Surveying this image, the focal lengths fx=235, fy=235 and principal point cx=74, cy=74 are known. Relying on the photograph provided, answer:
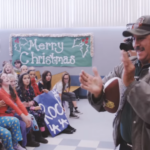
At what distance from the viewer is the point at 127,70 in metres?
0.95

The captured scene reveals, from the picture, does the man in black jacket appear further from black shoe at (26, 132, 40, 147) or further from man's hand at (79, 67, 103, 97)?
black shoe at (26, 132, 40, 147)

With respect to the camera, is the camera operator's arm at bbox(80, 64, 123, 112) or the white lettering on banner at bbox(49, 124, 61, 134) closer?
the camera operator's arm at bbox(80, 64, 123, 112)

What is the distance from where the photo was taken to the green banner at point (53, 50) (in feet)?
21.1

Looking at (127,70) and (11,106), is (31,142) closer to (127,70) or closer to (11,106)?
(11,106)

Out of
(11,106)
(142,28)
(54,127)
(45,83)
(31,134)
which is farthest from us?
(45,83)

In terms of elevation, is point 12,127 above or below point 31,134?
above

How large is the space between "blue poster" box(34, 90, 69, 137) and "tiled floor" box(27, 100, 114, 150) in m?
0.14

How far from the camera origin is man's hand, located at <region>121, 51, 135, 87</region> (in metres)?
0.94

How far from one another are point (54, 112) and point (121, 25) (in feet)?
11.4

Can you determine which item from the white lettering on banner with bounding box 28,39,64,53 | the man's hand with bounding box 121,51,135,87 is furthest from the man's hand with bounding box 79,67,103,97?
the white lettering on banner with bounding box 28,39,64,53

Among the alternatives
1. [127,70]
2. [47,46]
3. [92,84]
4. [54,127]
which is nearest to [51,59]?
[47,46]

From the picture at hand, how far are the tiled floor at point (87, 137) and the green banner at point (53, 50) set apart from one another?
2319 millimetres

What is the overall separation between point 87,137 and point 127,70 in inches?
104

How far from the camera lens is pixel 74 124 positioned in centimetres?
408
